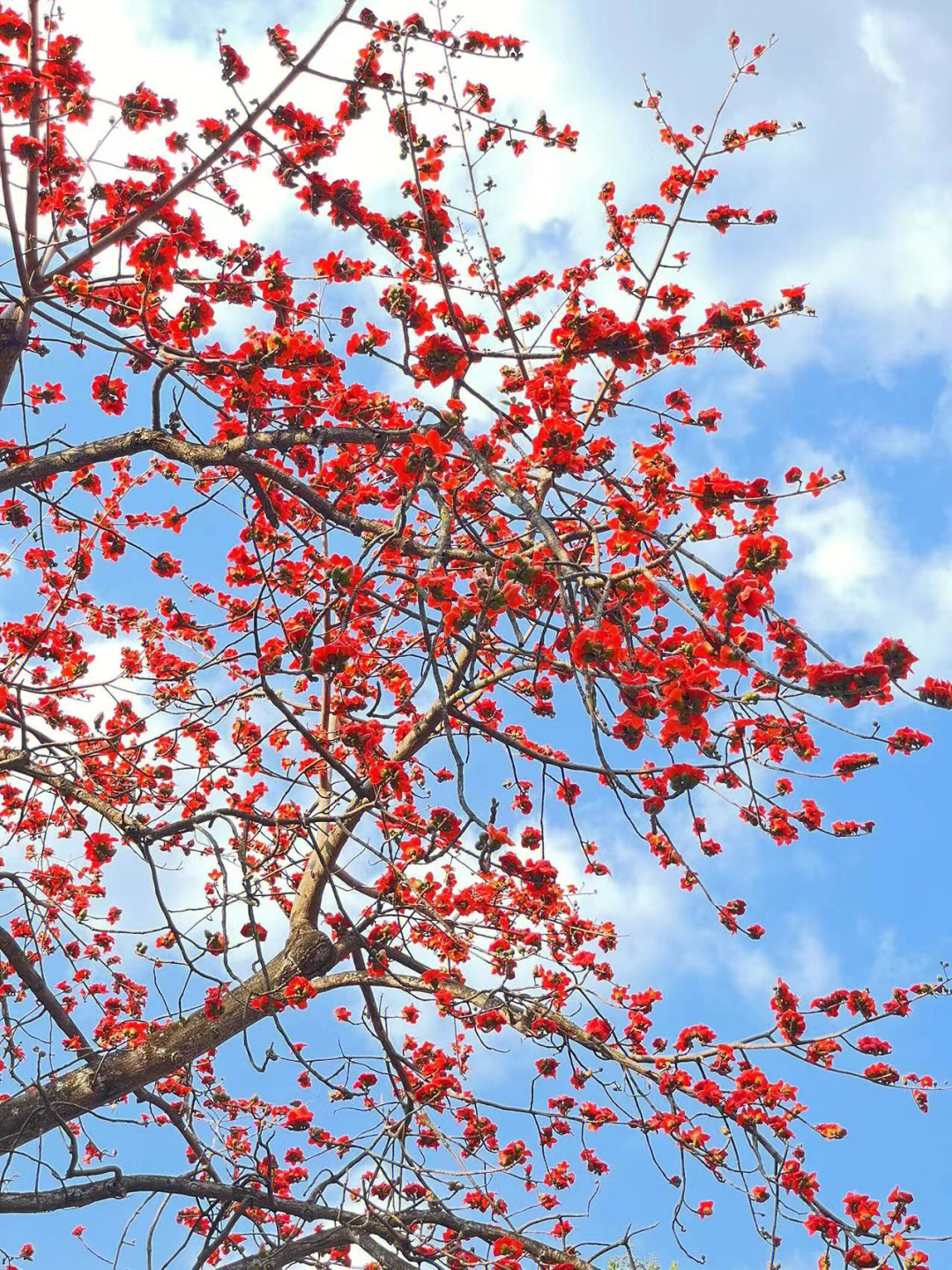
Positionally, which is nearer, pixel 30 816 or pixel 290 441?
pixel 290 441

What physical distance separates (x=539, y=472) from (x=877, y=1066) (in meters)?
3.08

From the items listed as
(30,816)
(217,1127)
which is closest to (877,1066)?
(217,1127)

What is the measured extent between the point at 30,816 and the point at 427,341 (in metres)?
4.58

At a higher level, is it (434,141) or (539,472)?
(434,141)

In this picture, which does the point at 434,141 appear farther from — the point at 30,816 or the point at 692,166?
the point at 30,816

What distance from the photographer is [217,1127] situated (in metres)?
5.56

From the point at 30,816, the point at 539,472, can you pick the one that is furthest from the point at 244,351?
the point at 30,816

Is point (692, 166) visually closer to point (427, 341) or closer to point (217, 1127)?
point (427, 341)

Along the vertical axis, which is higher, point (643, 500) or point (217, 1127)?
point (643, 500)

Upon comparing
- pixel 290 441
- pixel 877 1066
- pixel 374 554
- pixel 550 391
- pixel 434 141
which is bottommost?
pixel 877 1066

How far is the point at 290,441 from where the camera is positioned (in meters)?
4.07

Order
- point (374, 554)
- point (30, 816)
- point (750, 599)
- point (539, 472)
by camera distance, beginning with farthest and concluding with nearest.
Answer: point (30, 816) < point (539, 472) < point (374, 554) < point (750, 599)

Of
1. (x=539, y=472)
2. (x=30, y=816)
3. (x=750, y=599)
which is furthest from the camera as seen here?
(x=30, y=816)

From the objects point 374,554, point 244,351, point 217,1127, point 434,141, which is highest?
point 434,141
